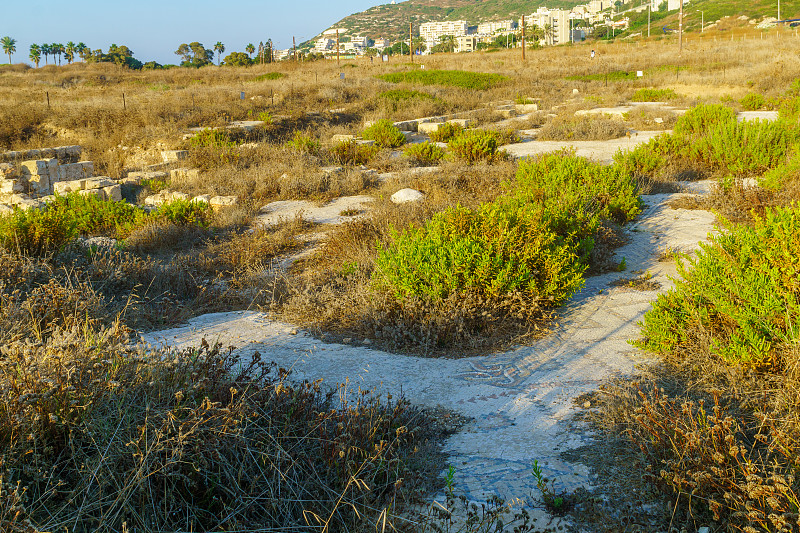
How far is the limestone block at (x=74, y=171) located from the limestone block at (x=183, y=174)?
1876 mm

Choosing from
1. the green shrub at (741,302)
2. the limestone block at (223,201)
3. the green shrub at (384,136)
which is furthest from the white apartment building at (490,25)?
the green shrub at (741,302)

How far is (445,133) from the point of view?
1355cm

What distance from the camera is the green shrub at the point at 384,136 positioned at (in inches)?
536

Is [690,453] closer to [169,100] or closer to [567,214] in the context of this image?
[567,214]

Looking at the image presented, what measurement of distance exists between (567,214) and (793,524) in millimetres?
3956

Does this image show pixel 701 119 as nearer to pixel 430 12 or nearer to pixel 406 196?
pixel 406 196

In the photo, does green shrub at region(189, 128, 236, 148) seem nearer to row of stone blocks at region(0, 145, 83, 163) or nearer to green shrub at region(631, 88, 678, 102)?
row of stone blocks at region(0, 145, 83, 163)

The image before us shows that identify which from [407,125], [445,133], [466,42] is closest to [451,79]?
[407,125]

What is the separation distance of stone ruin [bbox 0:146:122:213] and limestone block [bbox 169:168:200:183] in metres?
1.12

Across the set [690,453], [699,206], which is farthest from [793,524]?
[699,206]

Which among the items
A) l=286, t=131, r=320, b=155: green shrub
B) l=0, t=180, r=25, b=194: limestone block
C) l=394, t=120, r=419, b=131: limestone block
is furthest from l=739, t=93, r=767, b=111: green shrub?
l=0, t=180, r=25, b=194: limestone block

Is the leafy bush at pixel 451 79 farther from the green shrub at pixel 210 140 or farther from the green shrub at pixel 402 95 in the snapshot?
the green shrub at pixel 210 140

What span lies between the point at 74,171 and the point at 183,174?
2.26 meters

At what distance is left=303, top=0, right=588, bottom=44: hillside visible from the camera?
155m
